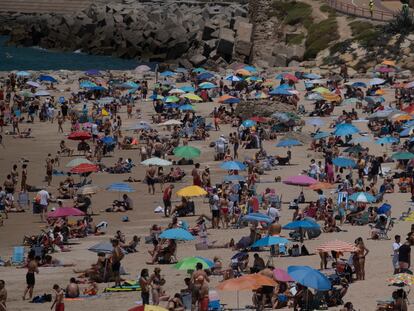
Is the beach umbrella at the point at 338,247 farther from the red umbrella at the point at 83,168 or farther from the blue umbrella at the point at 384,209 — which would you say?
the red umbrella at the point at 83,168

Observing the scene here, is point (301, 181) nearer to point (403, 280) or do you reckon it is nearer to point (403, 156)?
point (403, 156)

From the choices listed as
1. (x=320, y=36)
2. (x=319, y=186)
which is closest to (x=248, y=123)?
(x=319, y=186)

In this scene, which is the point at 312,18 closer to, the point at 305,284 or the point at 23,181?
the point at 23,181

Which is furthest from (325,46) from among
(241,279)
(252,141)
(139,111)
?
(241,279)

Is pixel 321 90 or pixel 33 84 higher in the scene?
pixel 321 90

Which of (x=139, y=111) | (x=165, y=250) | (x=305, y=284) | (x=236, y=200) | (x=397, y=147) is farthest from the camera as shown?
(x=139, y=111)
